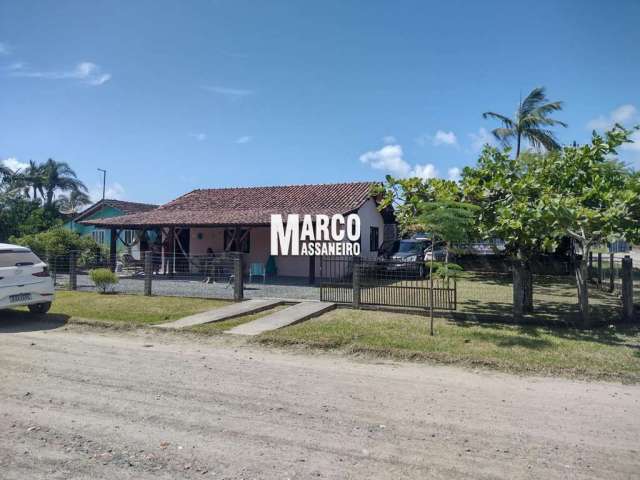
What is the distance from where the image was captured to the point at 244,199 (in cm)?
2358

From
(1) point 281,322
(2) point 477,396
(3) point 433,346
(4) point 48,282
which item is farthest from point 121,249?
(2) point 477,396

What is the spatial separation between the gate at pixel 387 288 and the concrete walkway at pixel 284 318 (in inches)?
19.2

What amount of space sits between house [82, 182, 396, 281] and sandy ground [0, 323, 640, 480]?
1170cm

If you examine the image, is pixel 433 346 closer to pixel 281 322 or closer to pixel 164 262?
pixel 281 322

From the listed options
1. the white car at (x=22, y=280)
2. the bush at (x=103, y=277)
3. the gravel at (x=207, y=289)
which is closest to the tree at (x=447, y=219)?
the gravel at (x=207, y=289)

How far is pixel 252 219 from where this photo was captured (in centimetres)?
1895

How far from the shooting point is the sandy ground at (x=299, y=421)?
3.60 metres

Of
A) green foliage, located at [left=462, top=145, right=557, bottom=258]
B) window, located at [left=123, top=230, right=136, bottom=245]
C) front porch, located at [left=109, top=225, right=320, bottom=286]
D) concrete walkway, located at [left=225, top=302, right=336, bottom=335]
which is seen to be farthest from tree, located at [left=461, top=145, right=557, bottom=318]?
window, located at [left=123, top=230, right=136, bottom=245]

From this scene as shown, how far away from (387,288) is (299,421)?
6904 mm

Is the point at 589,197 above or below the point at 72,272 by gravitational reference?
above

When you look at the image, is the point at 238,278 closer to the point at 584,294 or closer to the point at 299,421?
the point at 584,294

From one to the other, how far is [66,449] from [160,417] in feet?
2.91

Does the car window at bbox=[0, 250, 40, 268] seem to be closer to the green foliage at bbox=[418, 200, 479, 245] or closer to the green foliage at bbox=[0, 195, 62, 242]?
the green foliage at bbox=[418, 200, 479, 245]

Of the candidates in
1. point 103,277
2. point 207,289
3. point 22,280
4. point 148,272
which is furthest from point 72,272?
point 22,280
